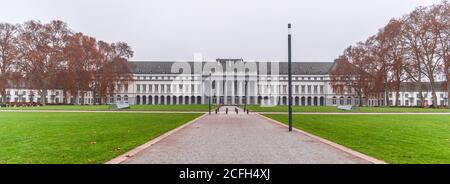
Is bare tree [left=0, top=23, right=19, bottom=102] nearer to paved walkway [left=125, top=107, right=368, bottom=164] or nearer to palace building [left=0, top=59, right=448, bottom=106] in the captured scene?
paved walkway [left=125, top=107, right=368, bottom=164]

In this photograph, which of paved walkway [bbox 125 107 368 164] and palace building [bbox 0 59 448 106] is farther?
palace building [bbox 0 59 448 106]

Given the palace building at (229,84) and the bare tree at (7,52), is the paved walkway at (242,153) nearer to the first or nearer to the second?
the bare tree at (7,52)

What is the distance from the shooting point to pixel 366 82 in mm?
71438

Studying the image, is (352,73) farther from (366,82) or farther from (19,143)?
(19,143)

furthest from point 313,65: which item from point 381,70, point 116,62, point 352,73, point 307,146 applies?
point 307,146

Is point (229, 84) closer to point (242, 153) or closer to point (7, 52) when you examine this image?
point (7, 52)

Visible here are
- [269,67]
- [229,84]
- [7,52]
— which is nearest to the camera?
[7,52]

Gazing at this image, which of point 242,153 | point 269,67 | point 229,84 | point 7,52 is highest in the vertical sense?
point 269,67

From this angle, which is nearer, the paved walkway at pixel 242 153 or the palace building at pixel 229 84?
the paved walkway at pixel 242 153

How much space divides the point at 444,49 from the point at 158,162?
5716 cm

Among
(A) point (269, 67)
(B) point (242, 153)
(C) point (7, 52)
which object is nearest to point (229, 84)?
(A) point (269, 67)

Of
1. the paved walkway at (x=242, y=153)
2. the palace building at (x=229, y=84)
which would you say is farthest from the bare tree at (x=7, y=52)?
the palace building at (x=229, y=84)

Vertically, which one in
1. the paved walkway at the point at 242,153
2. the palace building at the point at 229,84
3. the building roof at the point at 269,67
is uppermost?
the building roof at the point at 269,67

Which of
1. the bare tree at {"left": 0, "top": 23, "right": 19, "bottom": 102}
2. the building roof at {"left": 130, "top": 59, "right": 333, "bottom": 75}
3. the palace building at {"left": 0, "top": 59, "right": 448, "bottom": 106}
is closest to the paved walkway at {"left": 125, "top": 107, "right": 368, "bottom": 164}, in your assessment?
the bare tree at {"left": 0, "top": 23, "right": 19, "bottom": 102}
